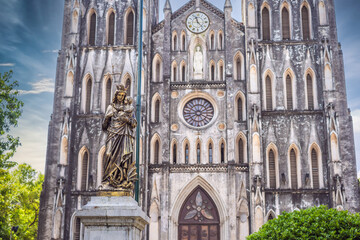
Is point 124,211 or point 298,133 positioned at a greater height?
point 298,133

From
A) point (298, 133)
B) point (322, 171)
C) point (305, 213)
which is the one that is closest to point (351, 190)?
point (322, 171)

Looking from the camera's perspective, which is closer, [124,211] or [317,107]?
[124,211]

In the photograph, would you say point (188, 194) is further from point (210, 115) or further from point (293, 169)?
point (293, 169)

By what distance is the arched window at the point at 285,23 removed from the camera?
1159 inches

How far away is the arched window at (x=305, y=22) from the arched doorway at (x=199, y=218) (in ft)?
36.4

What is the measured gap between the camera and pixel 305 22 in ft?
97.2

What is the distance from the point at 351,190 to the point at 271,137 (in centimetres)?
509

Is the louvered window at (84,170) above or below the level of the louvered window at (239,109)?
below

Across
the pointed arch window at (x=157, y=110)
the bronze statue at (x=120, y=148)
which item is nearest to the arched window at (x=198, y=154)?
the pointed arch window at (x=157, y=110)

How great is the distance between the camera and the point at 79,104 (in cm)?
2872

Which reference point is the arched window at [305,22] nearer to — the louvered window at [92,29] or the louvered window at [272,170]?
the louvered window at [272,170]

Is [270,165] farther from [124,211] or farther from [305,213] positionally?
[124,211]

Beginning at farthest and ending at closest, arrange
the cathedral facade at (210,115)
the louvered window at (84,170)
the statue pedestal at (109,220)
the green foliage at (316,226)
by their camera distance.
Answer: the louvered window at (84,170), the cathedral facade at (210,115), the green foliage at (316,226), the statue pedestal at (109,220)

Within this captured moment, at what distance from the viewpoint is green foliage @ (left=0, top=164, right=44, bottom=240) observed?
2670cm
